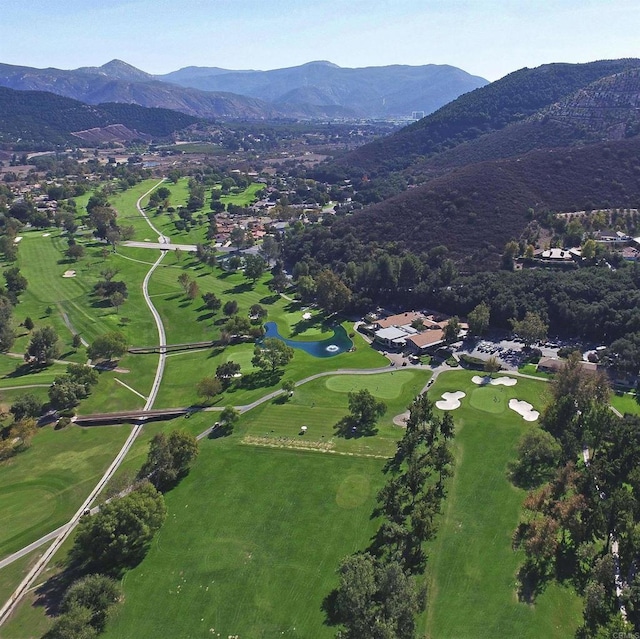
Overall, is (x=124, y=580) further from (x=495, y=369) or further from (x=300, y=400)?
(x=495, y=369)

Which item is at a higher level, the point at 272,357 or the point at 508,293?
the point at 508,293

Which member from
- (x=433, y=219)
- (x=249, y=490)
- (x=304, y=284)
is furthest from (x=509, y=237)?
(x=249, y=490)

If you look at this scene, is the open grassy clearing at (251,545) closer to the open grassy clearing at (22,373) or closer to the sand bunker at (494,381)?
the sand bunker at (494,381)

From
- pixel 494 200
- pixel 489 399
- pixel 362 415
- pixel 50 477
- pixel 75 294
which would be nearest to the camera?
pixel 50 477

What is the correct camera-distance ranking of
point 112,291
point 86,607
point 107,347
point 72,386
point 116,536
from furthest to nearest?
point 112,291 < point 107,347 < point 72,386 < point 116,536 < point 86,607

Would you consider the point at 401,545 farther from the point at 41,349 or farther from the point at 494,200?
the point at 494,200

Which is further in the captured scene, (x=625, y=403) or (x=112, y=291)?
(x=112, y=291)

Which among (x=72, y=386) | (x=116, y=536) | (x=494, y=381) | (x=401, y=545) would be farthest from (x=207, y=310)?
(x=401, y=545)

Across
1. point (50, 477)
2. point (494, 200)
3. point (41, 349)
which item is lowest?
point (50, 477)
